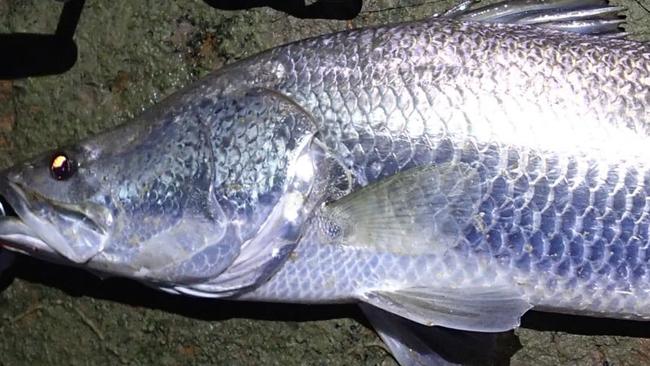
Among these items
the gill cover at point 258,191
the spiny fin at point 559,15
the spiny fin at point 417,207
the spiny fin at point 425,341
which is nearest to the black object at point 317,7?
the spiny fin at point 559,15

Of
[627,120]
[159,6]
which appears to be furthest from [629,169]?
[159,6]

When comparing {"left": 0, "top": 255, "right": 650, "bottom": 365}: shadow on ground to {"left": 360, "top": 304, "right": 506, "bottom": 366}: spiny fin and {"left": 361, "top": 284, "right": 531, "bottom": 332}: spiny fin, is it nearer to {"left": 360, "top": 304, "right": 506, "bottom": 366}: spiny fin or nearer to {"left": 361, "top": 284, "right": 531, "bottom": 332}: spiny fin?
{"left": 360, "top": 304, "right": 506, "bottom": 366}: spiny fin

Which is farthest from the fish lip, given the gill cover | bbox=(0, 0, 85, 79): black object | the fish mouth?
bbox=(0, 0, 85, 79): black object

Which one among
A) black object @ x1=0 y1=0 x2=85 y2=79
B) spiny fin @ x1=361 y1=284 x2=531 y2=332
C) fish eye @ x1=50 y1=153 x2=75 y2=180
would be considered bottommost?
spiny fin @ x1=361 y1=284 x2=531 y2=332

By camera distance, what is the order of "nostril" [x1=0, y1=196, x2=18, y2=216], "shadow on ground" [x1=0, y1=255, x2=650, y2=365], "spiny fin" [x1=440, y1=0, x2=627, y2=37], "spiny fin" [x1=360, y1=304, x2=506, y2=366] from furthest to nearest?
"shadow on ground" [x1=0, y1=255, x2=650, y2=365] → "spiny fin" [x1=360, y1=304, x2=506, y2=366] → "spiny fin" [x1=440, y1=0, x2=627, y2=37] → "nostril" [x1=0, y1=196, x2=18, y2=216]

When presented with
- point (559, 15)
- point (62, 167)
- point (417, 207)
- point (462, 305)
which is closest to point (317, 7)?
point (559, 15)

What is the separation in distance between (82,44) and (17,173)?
2.49 feet

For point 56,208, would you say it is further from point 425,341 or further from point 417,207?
point 425,341

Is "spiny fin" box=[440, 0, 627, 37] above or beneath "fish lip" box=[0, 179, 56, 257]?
above

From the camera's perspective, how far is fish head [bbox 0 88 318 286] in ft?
7.69

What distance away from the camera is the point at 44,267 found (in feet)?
9.88

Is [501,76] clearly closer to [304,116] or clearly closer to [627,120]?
[627,120]

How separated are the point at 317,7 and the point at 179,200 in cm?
92

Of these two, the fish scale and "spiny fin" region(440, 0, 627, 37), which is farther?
"spiny fin" region(440, 0, 627, 37)
